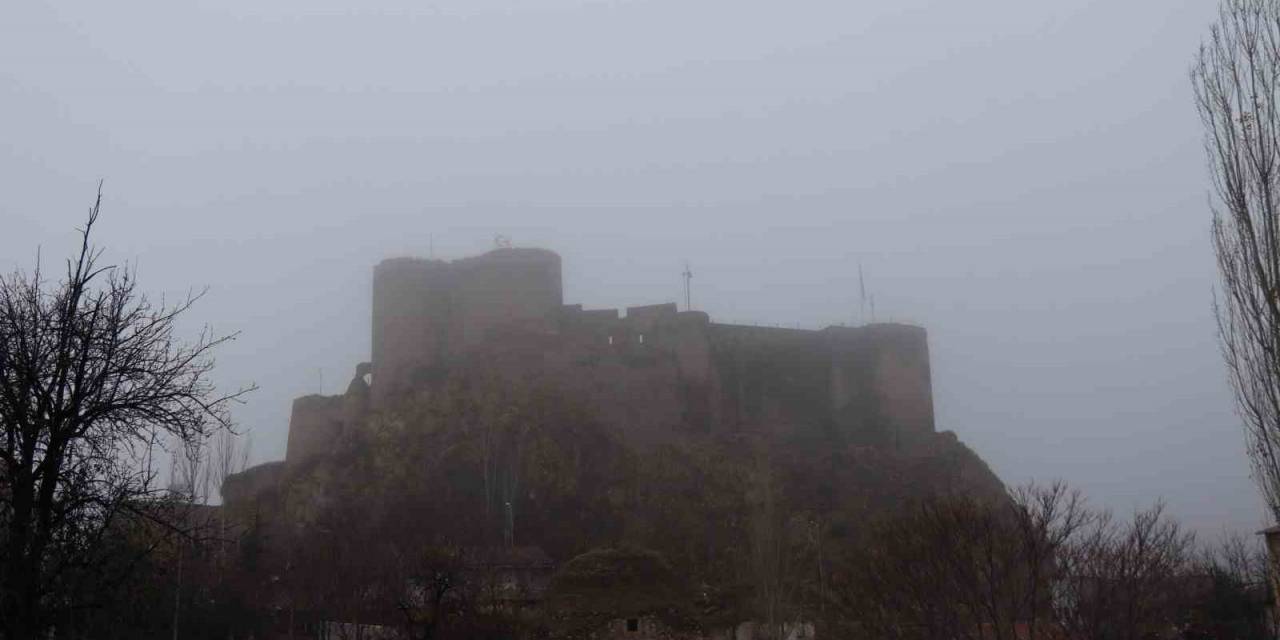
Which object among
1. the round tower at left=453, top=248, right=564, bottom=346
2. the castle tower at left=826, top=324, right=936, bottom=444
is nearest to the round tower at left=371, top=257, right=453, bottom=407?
the round tower at left=453, top=248, right=564, bottom=346

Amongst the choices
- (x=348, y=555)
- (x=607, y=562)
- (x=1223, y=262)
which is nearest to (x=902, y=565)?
(x=1223, y=262)

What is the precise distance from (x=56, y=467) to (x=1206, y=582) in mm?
36405

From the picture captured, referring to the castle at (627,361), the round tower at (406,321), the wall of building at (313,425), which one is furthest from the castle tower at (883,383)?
the wall of building at (313,425)

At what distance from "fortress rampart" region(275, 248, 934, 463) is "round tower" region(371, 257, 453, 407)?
0.06m

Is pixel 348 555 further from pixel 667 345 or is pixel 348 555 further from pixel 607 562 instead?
pixel 667 345

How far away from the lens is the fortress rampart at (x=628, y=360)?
5775 centimetres

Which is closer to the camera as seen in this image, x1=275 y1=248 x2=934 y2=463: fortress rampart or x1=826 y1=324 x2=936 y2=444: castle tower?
x1=275 y1=248 x2=934 y2=463: fortress rampart

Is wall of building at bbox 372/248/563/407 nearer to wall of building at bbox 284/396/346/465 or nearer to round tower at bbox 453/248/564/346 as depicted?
round tower at bbox 453/248/564/346

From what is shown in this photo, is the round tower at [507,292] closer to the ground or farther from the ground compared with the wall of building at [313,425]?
farther from the ground

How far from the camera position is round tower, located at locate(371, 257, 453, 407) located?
5806 cm

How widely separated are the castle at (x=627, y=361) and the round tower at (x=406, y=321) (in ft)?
0.22

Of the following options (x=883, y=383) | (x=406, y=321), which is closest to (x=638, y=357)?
(x=406, y=321)

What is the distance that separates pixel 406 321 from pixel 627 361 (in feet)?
36.1

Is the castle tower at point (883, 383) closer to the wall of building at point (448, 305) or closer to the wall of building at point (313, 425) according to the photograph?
the wall of building at point (448, 305)
